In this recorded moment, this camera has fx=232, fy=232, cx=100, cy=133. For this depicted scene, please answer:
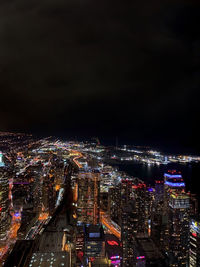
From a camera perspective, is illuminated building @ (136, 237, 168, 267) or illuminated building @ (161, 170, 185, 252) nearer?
illuminated building @ (136, 237, 168, 267)

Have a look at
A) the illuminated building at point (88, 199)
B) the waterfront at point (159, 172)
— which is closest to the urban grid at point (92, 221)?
the illuminated building at point (88, 199)

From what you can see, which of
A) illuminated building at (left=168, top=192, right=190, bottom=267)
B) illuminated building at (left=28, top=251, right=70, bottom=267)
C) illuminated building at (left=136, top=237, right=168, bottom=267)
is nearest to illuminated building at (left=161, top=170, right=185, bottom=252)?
illuminated building at (left=168, top=192, right=190, bottom=267)

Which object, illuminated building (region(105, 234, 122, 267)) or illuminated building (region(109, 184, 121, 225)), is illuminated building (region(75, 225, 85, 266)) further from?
illuminated building (region(109, 184, 121, 225))

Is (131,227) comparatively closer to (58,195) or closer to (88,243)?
(88,243)

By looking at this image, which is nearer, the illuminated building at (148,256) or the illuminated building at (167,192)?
the illuminated building at (148,256)

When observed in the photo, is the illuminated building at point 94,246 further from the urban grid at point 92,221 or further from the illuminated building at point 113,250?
the illuminated building at point 113,250

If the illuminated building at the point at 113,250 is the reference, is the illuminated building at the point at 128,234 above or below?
above

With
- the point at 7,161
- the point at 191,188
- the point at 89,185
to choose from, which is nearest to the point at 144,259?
the point at 89,185
